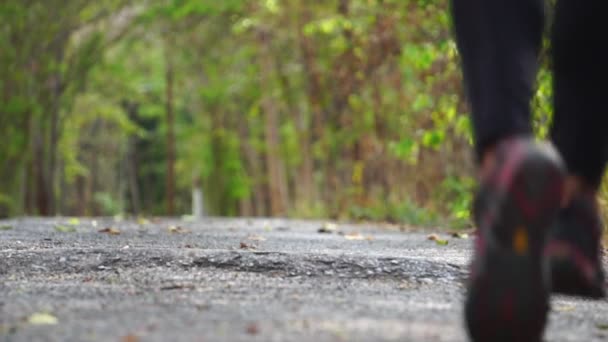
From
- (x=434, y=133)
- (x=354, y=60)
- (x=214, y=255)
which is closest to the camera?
(x=214, y=255)

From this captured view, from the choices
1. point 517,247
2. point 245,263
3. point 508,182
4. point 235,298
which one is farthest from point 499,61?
point 245,263

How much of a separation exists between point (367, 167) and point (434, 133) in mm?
6609

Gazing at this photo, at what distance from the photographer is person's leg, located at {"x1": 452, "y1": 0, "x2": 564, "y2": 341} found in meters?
2.13

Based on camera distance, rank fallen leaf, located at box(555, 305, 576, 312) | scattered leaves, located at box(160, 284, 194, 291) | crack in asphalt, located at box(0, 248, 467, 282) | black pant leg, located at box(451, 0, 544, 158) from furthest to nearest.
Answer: crack in asphalt, located at box(0, 248, 467, 282)
scattered leaves, located at box(160, 284, 194, 291)
fallen leaf, located at box(555, 305, 576, 312)
black pant leg, located at box(451, 0, 544, 158)

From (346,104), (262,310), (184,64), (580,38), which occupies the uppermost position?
(184,64)

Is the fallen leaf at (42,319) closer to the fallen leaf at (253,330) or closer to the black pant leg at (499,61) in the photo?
the fallen leaf at (253,330)

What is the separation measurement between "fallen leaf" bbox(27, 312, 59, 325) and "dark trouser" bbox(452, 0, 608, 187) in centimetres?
101

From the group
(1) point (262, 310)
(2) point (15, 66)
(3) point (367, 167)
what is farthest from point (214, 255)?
(3) point (367, 167)

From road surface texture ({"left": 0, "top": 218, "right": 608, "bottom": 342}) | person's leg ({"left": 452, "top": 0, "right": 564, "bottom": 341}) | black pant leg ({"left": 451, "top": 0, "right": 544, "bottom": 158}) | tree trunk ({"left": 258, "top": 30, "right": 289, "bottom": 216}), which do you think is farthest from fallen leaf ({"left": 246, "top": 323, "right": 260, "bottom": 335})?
tree trunk ({"left": 258, "top": 30, "right": 289, "bottom": 216})

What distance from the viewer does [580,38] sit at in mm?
2484

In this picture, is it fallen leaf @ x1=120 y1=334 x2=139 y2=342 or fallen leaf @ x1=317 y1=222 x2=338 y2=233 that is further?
fallen leaf @ x1=317 y1=222 x2=338 y2=233

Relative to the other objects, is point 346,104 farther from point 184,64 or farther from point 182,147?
point 182,147

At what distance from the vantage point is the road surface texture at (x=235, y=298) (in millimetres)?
2408

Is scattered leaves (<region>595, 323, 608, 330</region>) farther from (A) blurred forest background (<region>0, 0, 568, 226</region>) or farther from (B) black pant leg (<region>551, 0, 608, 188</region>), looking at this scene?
(A) blurred forest background (<region>0, 0, 568, 226</region>)
